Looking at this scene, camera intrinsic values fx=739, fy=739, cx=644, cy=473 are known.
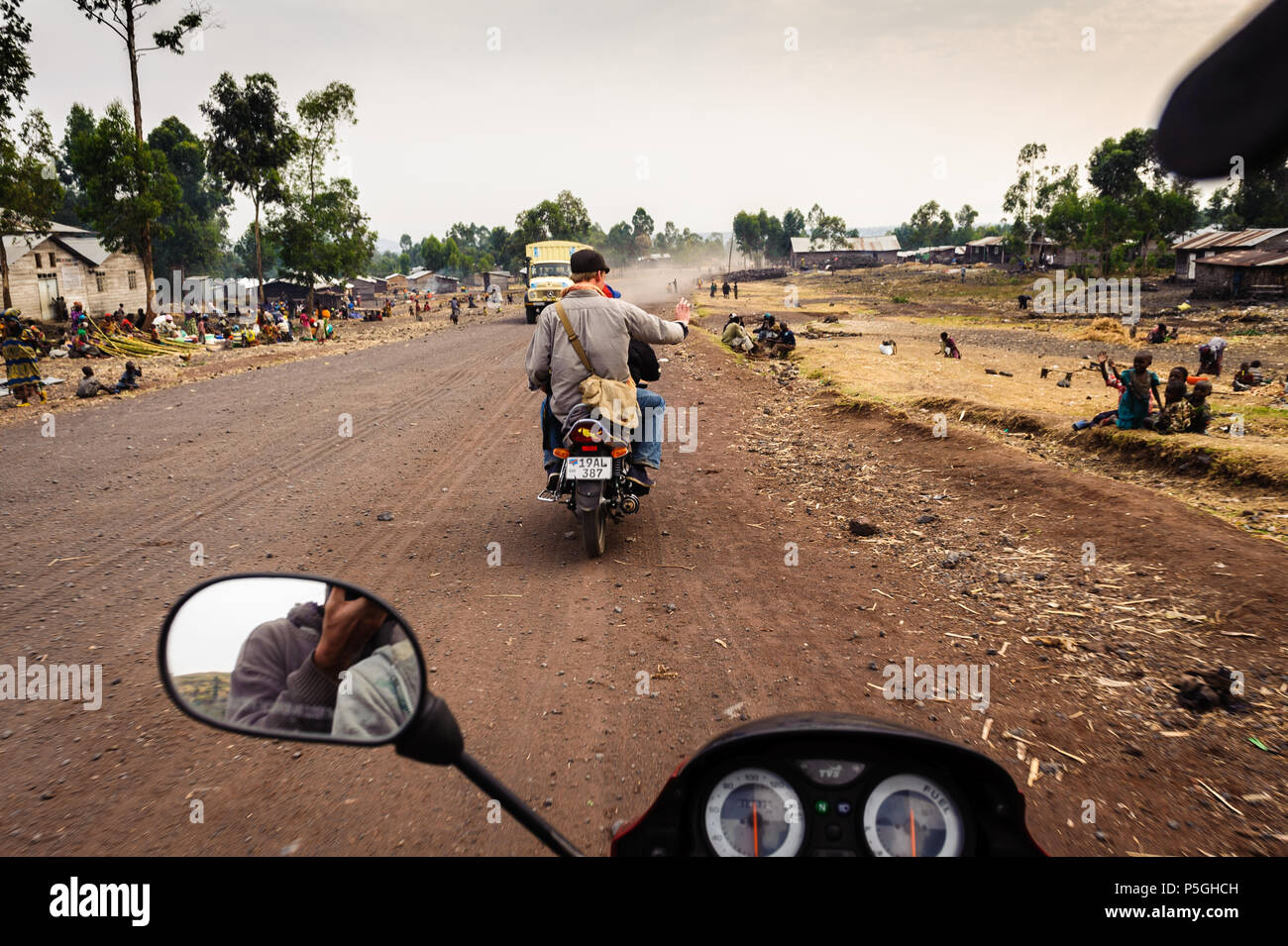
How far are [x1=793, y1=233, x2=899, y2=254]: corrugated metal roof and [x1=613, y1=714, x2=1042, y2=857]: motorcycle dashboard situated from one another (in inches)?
5217

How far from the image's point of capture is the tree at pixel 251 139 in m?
37.5

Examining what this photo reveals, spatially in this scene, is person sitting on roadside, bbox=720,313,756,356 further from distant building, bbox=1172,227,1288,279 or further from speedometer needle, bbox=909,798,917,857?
distant building, bbox=1172,227,1288,279

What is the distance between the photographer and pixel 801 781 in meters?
1.66

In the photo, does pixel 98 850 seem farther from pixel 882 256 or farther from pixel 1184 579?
pixel 882 256

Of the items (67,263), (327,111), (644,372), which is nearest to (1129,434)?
(644,372)

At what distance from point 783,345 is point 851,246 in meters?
113

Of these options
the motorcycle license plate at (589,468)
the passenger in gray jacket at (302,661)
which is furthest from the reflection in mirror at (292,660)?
the motorcycle license plate at (589,468)

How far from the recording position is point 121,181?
2864cm

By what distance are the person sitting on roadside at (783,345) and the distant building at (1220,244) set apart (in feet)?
125

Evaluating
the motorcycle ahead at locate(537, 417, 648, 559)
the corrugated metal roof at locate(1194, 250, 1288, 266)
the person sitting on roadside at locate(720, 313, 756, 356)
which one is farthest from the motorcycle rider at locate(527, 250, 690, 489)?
the corrugated metal roof at locate(1194, 250, 1288, 266)

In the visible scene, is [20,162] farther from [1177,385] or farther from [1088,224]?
[1088,224]

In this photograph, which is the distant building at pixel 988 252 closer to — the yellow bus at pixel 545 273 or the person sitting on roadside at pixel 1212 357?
the yellow bus at pixel 545 273

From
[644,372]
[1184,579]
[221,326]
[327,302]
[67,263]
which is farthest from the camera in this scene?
[327,302]

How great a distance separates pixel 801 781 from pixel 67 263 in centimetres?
5132
